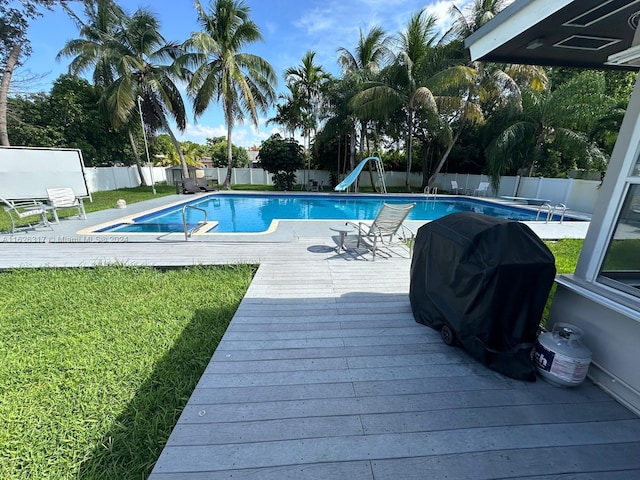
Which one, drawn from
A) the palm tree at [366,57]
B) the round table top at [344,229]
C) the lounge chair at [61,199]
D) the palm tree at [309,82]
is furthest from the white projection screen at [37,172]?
the palm tree at [309,82]

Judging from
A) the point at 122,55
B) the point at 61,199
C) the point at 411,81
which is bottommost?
the point at 61,199

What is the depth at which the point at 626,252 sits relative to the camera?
2.05m

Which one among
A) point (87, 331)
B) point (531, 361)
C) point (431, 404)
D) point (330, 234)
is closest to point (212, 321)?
point (87, 331)

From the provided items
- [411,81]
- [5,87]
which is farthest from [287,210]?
[5,87]

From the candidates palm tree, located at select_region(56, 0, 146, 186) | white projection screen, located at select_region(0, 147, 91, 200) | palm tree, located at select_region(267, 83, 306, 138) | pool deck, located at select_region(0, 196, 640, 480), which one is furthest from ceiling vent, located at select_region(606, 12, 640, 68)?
palm tree, located at select_region(56, 0, 146, 186)

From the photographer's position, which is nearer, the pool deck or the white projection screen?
the pool deck

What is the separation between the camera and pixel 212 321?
289 centimetres

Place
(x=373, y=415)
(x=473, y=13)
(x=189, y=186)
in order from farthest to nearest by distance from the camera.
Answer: (x=189, y=186)
(x=473, y=13)
(x=373, y=415)

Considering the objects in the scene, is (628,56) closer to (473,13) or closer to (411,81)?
(411,81)

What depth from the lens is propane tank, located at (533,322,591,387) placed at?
181 centimetres

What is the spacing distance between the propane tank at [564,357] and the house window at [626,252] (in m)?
0.48

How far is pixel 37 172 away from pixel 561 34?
9483 millimetres

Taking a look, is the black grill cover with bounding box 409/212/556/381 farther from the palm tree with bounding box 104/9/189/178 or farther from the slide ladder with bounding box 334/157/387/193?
the palm tree with bounding box 104/9/189/178

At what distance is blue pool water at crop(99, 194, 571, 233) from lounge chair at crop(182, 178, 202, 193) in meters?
0.78
